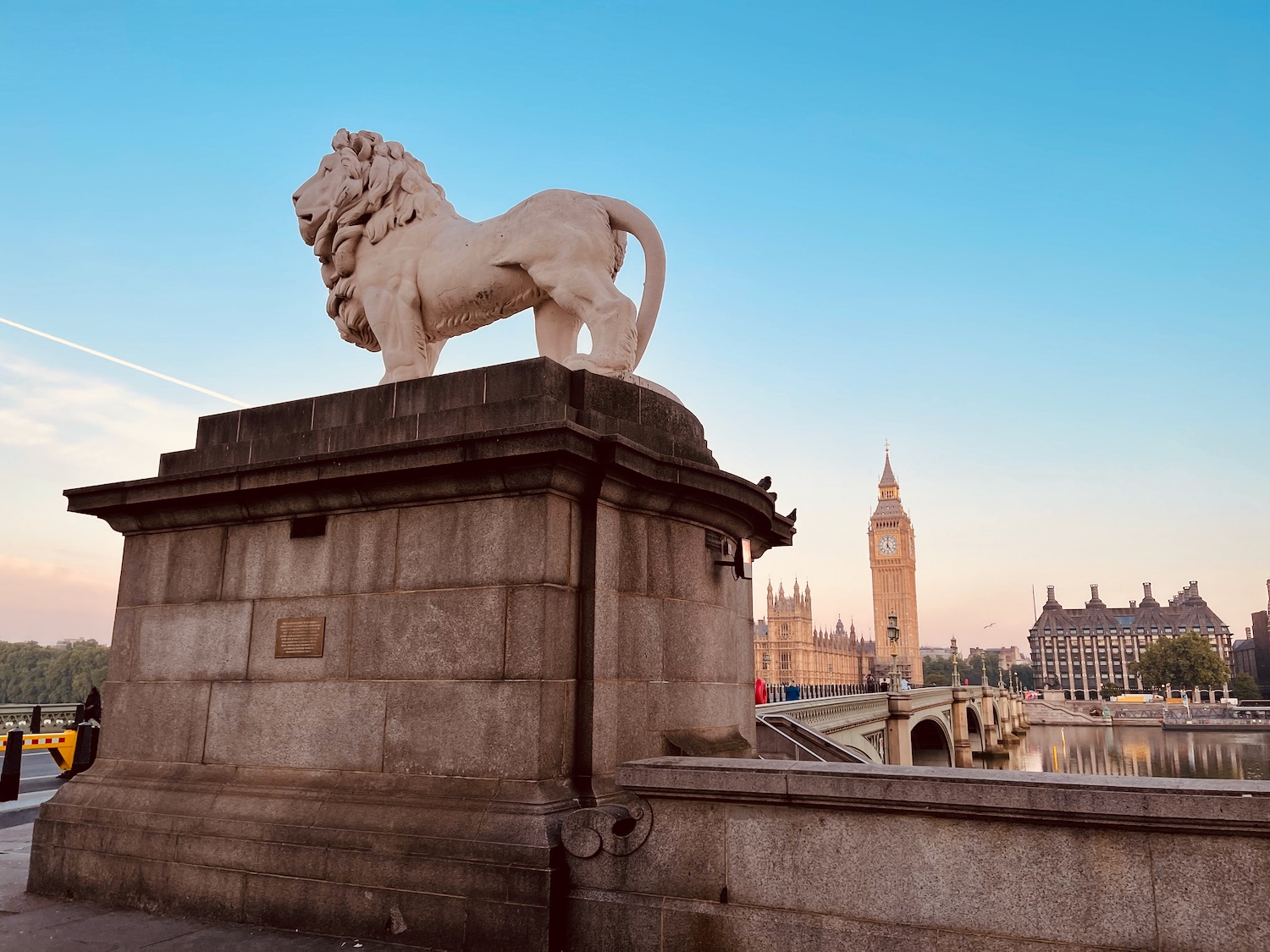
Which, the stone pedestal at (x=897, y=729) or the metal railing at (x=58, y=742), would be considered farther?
the stone pedestal at (x=897, y=729)

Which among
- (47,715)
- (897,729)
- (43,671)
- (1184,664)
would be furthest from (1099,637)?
(47,715)

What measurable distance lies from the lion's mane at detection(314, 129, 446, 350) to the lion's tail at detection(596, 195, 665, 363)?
150 centimetres

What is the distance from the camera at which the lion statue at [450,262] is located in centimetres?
632

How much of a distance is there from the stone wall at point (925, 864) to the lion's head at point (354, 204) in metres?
4.65

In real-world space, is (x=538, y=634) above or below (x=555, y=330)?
below

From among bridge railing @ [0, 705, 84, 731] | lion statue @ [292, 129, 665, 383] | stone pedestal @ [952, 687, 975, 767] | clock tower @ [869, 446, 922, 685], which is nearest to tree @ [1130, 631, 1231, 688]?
clock tower @ [869, 446, 922, 685]

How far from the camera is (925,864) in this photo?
12.8 feet

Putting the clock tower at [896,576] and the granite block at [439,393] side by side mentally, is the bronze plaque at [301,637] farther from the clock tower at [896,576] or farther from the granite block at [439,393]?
the clock tower at [896,576]

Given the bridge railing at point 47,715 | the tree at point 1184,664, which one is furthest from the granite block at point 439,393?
the tree at point 1184,664

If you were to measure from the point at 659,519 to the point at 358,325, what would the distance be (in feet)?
10.5

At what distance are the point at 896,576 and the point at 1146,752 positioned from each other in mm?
71699

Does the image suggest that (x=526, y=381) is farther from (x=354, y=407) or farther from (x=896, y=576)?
(x=896, y=576)

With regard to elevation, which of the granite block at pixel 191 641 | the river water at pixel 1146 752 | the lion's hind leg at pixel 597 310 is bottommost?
the river water at pixel 1146 752

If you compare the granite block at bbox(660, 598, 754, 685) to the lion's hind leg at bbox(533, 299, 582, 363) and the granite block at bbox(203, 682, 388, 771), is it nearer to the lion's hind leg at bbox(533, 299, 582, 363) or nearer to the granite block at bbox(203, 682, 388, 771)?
the granite block at bbox(203, 682, 388, 771)
